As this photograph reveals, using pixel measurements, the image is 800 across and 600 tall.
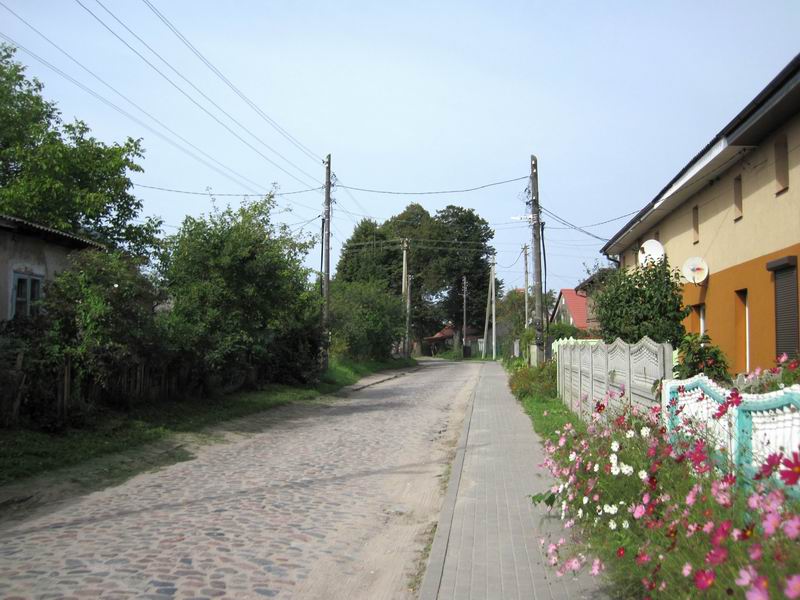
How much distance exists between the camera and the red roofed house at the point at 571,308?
162ft

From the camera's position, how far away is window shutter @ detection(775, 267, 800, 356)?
37.3 ft

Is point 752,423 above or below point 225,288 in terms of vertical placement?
below

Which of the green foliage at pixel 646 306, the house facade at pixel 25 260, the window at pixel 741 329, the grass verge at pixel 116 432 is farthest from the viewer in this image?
the house facade at pixel 25 260

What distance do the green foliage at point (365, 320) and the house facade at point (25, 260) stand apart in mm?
20479

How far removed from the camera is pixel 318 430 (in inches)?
579

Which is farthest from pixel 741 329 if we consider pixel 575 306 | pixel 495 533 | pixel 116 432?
pixel 575 306

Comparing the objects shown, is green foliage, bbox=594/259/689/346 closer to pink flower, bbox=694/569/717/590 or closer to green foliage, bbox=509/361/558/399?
green foliage, bbox=509/361/558/399

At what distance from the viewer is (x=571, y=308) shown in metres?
51.1

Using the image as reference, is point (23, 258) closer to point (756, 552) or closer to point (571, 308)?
point (756, 552)

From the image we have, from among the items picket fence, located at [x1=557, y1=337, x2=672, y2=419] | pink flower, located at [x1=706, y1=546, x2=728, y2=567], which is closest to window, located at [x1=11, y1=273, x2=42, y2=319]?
picket fence, located at [x1=557, y1=337, x2=672, y2=419]

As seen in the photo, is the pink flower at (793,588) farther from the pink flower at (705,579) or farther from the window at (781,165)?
the window at (781,165)

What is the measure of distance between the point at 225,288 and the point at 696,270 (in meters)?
11.0

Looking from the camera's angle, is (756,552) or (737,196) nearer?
(756,552)

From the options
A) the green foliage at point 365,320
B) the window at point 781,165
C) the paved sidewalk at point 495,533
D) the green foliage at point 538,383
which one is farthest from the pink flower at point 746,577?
the green foliage at point 365,320
